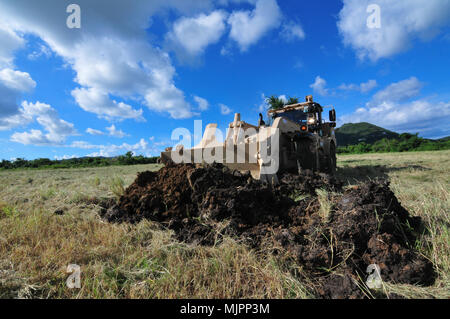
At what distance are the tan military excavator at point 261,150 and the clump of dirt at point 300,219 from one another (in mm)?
625

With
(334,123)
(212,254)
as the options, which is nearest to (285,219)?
(212,254)

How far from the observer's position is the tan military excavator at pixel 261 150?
4.60 meters

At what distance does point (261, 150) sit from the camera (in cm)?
454

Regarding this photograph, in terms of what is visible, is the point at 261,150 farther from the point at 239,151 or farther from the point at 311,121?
the point at 311,121

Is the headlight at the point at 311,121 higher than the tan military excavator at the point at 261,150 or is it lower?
higher

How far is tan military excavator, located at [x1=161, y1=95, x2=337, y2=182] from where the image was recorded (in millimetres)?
4602

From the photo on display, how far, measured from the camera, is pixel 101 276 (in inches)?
77.4

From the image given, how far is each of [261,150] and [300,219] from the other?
73.2 inches

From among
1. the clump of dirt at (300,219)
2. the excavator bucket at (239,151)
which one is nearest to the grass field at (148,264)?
the clump of dirt at (300,219)

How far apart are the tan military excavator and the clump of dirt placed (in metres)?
0.63
